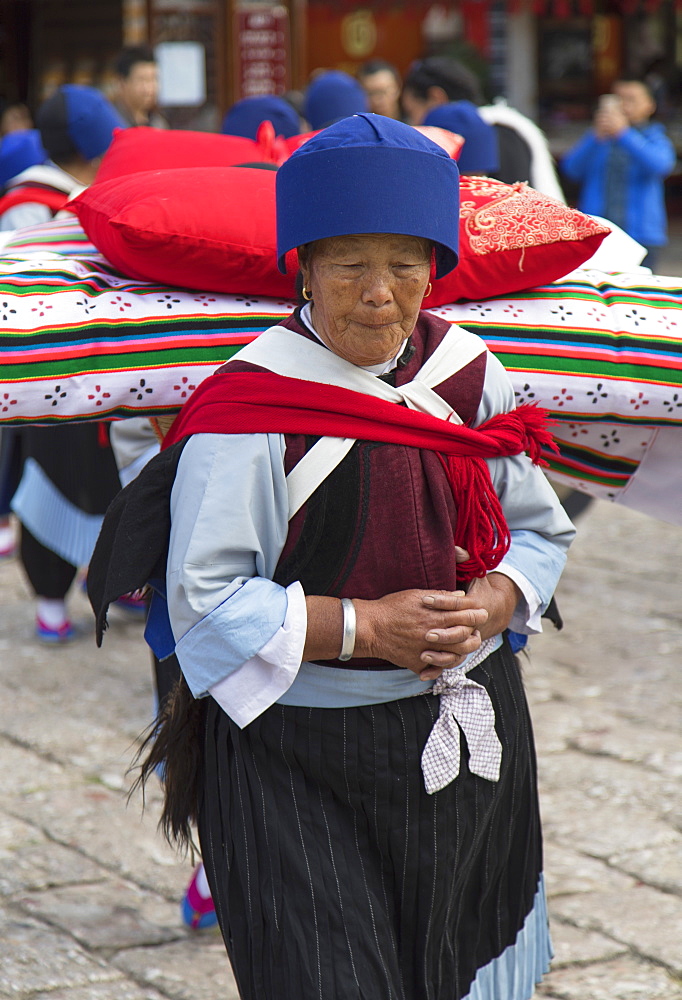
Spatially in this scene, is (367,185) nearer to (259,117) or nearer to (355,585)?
(355,585)

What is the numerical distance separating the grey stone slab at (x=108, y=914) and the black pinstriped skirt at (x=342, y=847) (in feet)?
2.75

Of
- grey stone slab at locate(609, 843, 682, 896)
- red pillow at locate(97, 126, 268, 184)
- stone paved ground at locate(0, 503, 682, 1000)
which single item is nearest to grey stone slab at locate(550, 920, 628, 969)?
stone paved ground at locate(0, 503, 682, 1000)

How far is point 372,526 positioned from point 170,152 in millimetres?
1312

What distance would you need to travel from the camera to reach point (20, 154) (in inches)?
216

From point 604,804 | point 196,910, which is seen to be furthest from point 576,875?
point 196,910

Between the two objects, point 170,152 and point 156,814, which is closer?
point 170,152

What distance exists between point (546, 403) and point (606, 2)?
14.1m

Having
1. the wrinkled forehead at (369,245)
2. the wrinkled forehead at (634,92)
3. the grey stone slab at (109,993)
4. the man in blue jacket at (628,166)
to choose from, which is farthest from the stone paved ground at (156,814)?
the wrinkled forehead at (634,92)

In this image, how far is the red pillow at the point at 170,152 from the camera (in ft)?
8.84

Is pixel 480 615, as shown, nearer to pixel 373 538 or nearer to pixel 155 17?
pixel 373 538

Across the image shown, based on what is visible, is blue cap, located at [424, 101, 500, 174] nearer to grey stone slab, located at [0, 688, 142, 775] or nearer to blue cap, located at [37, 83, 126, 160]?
blue cap, located at [37, 83, 126, 160]

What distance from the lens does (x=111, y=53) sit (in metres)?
12.3

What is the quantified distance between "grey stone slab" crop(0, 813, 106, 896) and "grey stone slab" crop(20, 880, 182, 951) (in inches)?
1.9

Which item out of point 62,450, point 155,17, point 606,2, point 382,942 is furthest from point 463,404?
point 606,2
